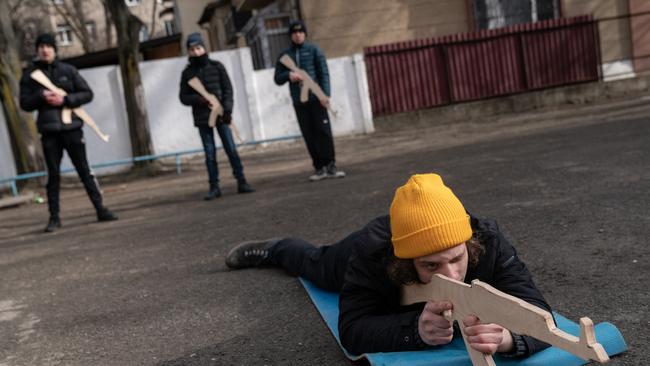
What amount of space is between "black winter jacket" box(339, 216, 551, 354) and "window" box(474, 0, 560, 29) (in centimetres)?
1582

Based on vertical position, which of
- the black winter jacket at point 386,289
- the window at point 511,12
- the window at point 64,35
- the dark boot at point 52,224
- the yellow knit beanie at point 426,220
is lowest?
the dark boot at point 52,224

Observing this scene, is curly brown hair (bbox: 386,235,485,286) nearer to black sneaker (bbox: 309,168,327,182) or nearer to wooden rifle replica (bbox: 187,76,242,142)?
wooden rifle replica (bbox: 187,76,242,142)

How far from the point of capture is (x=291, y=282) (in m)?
4.34

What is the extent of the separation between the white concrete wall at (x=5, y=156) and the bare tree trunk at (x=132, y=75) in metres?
2.30

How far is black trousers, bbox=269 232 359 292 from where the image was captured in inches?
141

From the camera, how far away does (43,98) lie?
737 centimetres

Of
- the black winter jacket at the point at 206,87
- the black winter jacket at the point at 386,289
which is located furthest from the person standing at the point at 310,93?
the black winter jacket at the point at 386,289

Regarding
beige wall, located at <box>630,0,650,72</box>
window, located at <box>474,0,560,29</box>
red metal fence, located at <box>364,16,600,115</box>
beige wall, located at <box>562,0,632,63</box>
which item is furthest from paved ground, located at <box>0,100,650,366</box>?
beige wall, located at <box>630,0,650,72</box>

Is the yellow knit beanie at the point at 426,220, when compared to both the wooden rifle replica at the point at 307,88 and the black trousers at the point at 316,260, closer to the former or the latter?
the black trousers at the point at 316,260

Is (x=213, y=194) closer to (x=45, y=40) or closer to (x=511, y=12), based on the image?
(x=45, y=40)

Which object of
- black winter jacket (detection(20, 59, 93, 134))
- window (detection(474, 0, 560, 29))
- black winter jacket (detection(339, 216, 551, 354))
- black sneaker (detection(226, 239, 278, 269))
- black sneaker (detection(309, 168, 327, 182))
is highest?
window (detection(474, 0, 560, 29))

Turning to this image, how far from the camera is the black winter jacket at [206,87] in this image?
862 centimetres

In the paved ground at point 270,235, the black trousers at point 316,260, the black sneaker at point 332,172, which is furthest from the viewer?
the black sneaker at point 332,172

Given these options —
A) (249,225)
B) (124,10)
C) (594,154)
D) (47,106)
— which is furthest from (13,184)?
(594,154)
